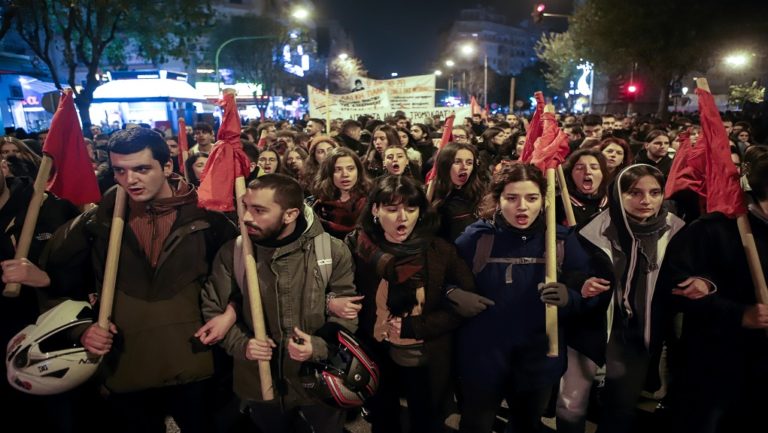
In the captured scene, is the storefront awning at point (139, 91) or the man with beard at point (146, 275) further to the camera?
the storefront awning at point (139, 91)

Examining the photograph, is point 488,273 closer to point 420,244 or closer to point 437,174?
point 420,244

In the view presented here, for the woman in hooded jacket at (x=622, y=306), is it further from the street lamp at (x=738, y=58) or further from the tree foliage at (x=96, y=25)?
the street lamp at (x=738, y=58)

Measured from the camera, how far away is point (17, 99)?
24.5 metres

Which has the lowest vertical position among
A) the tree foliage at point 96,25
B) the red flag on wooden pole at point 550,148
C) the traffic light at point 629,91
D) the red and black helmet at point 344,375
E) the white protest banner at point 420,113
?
the red and black helmet at point 344,375

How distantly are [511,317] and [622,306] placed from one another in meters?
0.75

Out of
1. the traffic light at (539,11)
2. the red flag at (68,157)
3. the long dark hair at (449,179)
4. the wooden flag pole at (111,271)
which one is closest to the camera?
the wooden flag pole at (111,271)

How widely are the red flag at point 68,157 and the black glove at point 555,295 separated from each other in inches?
109

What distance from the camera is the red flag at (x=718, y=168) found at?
8.75ft

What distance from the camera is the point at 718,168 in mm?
2793

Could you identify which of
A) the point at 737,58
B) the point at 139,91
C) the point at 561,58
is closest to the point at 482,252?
the point at 139,91

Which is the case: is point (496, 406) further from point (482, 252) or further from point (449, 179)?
point (449, 179)

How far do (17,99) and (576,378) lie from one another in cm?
3003

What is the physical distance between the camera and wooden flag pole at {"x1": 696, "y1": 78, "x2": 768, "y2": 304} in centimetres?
253

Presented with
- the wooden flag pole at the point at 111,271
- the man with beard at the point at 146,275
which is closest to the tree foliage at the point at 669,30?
the man with beard at the point at 146,275
